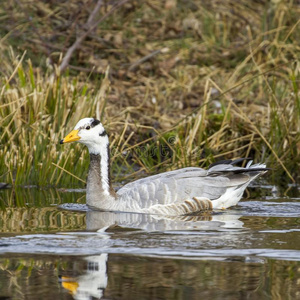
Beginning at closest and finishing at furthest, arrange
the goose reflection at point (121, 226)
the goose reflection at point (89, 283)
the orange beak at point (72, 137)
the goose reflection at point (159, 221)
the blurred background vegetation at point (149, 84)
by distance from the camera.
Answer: the goose reflection at point (89, 283)
the goose reflection at point (121, 226)
the goose reflection at point (159, 221)
the orange beak at point (72, 137)
the blurred background vegetation at point (149, 84)

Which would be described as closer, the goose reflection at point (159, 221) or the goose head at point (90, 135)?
the goose reflection at point (159, 221)

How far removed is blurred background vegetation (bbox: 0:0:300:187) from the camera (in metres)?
9.70

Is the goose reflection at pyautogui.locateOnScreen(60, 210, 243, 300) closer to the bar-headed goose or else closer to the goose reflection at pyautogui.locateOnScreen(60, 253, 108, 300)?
the goose reflection at pyautogui.locateOnScreen(60, 253, 108, 300)

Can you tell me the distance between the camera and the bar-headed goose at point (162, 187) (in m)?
8.02

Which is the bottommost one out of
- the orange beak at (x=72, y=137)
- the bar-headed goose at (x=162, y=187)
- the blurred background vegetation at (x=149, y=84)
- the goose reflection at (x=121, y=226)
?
the goose reflection at (x=121, y=226)

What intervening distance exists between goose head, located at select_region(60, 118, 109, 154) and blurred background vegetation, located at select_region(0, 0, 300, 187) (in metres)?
0.95

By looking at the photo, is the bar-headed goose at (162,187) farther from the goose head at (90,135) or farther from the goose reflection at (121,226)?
the goose reflection at (121,226)

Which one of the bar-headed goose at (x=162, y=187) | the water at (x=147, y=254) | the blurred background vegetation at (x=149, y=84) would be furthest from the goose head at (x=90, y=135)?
the blurred background vegetation at (x=149, y=84)

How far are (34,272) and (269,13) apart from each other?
11969 mm

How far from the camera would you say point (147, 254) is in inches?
219

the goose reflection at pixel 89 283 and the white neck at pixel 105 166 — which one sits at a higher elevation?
the white neck at pixel 105 166

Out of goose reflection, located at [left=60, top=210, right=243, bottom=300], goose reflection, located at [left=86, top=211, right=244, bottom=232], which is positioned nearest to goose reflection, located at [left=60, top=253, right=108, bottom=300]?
goose reflection, located at [left=60, top=210, right=243, bottom=300]

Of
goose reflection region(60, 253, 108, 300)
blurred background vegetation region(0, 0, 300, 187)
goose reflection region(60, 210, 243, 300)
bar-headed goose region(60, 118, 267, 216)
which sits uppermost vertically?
blurred background vegetation region(0, 0, 300, 187)

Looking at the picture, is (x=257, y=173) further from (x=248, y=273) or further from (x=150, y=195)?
(x=248, y=273)
